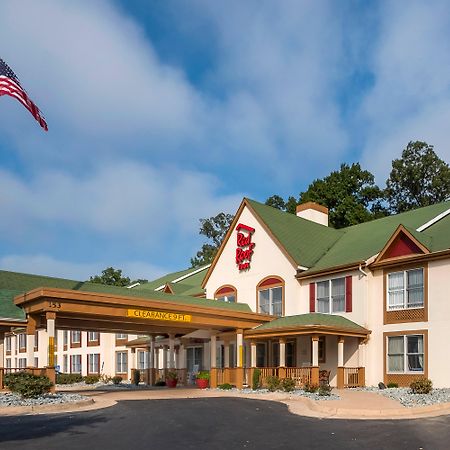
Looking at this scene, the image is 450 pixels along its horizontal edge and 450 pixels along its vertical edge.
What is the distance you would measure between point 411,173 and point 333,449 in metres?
51.7

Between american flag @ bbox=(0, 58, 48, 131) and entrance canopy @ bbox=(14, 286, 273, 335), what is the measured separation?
746cm

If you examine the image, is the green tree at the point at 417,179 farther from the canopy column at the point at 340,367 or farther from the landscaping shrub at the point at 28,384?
the landscaping shrub at the point at 28,384

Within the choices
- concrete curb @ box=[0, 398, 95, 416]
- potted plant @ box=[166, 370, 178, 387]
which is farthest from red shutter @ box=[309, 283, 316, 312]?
concrete curb @ box=[0, 398, 95, 416]

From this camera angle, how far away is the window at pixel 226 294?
38188mm

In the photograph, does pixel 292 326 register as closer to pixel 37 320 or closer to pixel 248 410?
pixel 248 410

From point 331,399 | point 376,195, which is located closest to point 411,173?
point 376,195

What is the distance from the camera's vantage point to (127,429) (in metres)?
15.3

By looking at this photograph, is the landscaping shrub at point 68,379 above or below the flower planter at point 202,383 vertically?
below

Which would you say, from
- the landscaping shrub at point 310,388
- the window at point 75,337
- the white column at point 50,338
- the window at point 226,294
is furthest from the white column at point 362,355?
the window at point 75,337

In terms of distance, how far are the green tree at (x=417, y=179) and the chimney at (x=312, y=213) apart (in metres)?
21.4

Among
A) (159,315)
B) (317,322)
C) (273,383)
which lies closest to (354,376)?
(317,322)

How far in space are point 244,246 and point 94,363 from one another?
80.1ft

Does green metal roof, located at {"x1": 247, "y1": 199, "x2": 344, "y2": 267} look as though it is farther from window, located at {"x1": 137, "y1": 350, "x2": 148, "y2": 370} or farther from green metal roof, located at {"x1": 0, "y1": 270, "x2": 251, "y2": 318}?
window, located at {"x1": 137, "y1": 350, "x2": 148, "y2": 370}

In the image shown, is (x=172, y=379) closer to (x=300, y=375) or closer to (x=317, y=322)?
(x=300, y=375)
